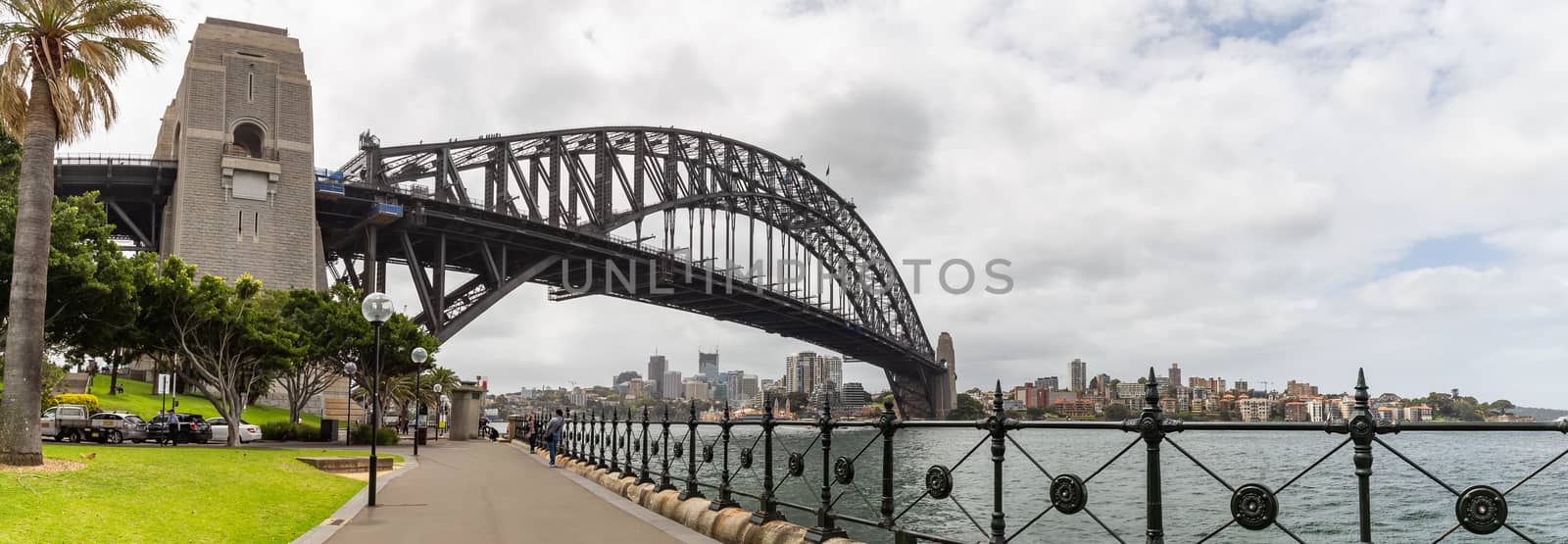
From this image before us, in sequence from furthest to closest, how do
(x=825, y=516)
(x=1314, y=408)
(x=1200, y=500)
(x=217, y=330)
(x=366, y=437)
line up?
(x=1314, y=408) < (x=366, y=437) < (x=217, y=330) < (x=1200, y=500) < (x=825, y=516)

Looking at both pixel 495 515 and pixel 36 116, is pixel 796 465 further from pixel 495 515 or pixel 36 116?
pixel 36 116

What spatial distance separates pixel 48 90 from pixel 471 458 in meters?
16.6

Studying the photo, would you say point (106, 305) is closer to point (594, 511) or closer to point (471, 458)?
point (471, 458)

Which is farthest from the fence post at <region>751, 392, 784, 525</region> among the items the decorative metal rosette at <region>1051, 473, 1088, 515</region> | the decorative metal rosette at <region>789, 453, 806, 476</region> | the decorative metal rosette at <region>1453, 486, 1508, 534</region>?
the decorative metal rosette at <region>1453, 486, 1508, 534</region>

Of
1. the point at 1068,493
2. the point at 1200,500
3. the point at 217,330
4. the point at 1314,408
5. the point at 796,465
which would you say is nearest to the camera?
the point at 1068,493

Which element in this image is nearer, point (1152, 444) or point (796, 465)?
point (1152, 444)

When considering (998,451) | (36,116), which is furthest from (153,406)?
(998,451)

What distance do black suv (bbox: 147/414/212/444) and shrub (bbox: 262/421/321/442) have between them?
7.39ft

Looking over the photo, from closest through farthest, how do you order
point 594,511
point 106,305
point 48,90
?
point 594,511
point 48,90
point 106,305

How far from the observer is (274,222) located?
56000 mm

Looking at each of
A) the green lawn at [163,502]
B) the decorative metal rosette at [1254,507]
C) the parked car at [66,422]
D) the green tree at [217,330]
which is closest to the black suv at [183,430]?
the green tree at [217,330]

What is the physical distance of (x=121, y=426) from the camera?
37.3 metres

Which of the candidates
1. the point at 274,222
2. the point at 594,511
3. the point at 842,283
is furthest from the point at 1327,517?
the point at 842,283

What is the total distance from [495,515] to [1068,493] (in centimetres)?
988
